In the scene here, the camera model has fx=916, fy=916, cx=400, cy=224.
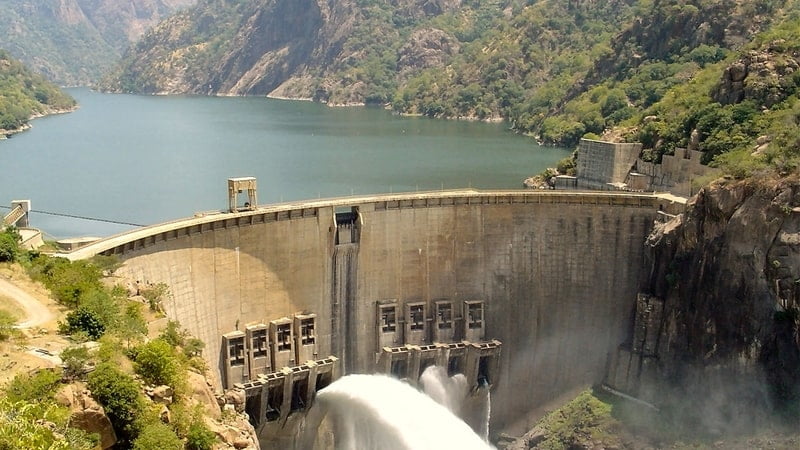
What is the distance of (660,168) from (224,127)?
9225 centimetres

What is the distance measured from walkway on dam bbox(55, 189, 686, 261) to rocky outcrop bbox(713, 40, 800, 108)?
9.15 metres

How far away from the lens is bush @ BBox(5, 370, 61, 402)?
63.8 ft

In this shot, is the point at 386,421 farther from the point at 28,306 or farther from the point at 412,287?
the point at 28,306

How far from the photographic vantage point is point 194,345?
27.8m

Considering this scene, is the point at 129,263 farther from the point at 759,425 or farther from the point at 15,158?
the point at 15,158

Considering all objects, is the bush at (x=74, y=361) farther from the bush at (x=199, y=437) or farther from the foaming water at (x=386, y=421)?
the foaming water at (x=386, y=421)

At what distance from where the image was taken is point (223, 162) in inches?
3543

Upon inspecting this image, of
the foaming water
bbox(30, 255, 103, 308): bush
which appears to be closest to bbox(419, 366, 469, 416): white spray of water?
the foaming water

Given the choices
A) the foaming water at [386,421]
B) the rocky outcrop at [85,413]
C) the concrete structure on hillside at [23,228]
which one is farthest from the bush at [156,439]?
the foaming water at [386,421]

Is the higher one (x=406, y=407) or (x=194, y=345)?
(x=194, y=345)

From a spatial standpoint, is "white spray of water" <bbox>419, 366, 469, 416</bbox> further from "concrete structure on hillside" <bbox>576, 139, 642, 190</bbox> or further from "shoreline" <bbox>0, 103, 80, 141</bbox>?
"shoreline" <bbox>0, 103, 80, 141</bbox>

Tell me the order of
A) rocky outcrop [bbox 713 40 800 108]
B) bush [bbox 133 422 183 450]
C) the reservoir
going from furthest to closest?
the reservoir
rocky outcrop [bbox 713 40 800 108]
bush [bbox 133 422 183 450]

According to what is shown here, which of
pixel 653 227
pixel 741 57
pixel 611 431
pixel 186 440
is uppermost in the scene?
pixel 741 57

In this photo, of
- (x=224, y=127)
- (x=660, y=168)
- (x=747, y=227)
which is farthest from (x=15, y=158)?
(x=747, y=227)
